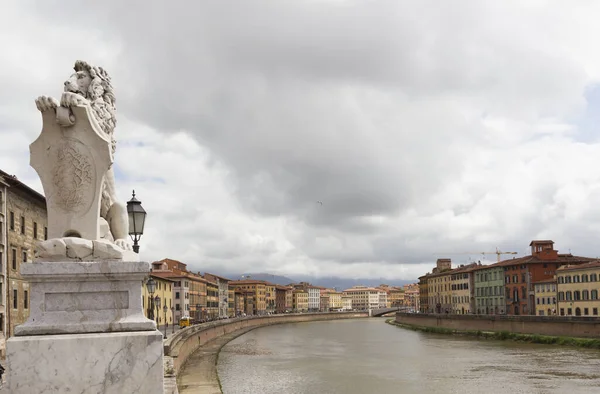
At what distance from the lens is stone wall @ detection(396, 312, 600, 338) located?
59.6m

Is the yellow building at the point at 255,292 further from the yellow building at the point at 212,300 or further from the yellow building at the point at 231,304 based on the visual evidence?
the yellow building at the point at 212,300

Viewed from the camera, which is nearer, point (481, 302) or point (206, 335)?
point (206, 335)

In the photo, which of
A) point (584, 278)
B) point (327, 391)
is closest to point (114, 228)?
point (327, 391)

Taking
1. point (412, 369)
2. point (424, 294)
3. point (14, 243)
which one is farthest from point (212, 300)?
point (14, 243)

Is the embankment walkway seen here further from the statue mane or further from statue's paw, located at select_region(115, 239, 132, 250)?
the statue mane

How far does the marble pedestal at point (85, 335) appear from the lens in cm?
512

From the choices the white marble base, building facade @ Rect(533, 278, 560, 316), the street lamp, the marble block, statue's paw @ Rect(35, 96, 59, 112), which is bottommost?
building facade @ Rect(533, 278, 560, 316)

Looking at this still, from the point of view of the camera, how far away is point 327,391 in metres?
34.4

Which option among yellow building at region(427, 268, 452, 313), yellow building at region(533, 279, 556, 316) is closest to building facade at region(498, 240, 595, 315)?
yellow building at region(533, 279, 556, 316)

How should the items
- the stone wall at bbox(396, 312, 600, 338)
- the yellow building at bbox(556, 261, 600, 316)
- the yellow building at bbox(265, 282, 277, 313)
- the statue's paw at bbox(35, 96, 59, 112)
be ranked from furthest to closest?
the yellow building at bbox(265, 282, 277, 313)
the yellow building at bbox(556, 261, 600, 316)
the stone wall at bbox(396, 312, 600, 338)
the statue's paw at bbox(35, 96, 59, 112)

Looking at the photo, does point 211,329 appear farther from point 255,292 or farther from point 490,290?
point 255,292

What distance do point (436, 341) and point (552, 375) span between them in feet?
106

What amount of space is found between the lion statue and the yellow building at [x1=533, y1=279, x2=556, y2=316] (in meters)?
80.6

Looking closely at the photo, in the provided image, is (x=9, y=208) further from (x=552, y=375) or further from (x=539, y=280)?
(x=539, y=280)
